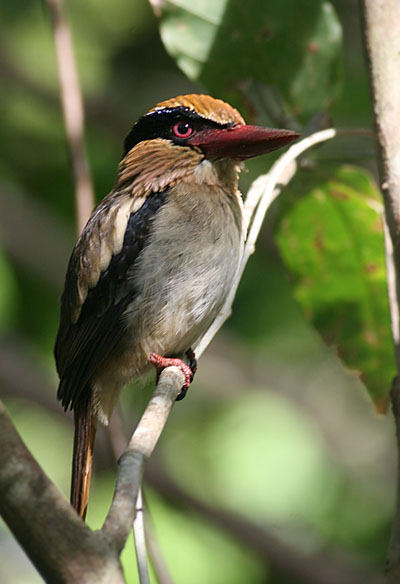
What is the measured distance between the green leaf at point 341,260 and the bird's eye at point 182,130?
463 millimetres

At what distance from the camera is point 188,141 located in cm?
278

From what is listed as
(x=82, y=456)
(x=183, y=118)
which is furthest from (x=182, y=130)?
(x=82, y=456)

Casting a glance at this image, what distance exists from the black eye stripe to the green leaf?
1.55 feet

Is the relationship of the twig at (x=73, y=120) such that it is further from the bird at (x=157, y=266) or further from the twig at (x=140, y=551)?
the twig at (x=140, y=551)

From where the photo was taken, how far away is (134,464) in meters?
1.48

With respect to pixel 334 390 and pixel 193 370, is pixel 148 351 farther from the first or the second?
pixel 334 390

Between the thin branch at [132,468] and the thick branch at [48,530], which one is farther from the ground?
the thick branch at [48,530]

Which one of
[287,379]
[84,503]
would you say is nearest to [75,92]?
[84,503]

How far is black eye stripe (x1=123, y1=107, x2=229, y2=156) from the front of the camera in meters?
2.74

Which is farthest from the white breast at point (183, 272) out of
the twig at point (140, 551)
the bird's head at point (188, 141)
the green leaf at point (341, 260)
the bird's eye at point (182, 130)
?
the twig at point (140, 551)

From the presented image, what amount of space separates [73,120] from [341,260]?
1.08m

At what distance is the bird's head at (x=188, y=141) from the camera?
8.68 ft

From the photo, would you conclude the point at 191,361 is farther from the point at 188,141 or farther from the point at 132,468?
the point at 132,468

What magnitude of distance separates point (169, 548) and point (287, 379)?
143cm
